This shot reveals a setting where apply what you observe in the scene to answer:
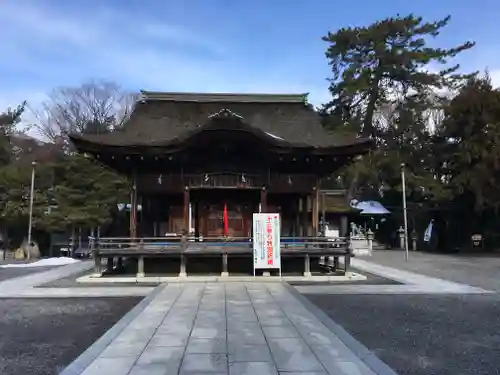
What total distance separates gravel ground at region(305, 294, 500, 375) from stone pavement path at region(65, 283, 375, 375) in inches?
25.1

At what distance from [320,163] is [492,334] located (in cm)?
956

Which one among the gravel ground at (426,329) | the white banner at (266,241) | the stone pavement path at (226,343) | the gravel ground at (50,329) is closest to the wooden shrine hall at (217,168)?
the white banner at (266,241)

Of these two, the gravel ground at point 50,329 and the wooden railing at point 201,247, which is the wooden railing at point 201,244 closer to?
the wooden railing at point 201,247

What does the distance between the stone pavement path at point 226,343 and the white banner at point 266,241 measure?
432cm

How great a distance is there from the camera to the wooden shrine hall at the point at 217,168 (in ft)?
48.7

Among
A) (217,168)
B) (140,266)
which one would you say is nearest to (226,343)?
(140,266)

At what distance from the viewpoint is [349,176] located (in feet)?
107

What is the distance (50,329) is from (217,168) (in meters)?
8.82

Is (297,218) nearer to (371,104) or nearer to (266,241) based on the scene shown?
(266,241)

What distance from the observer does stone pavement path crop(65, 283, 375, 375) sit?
197 inches

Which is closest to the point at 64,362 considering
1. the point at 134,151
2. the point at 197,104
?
the point at 134,151

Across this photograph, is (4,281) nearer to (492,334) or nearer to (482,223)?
(492,334)

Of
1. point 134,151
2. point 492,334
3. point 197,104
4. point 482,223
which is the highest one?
point 197,104

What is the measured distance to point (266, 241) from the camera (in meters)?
14.0
